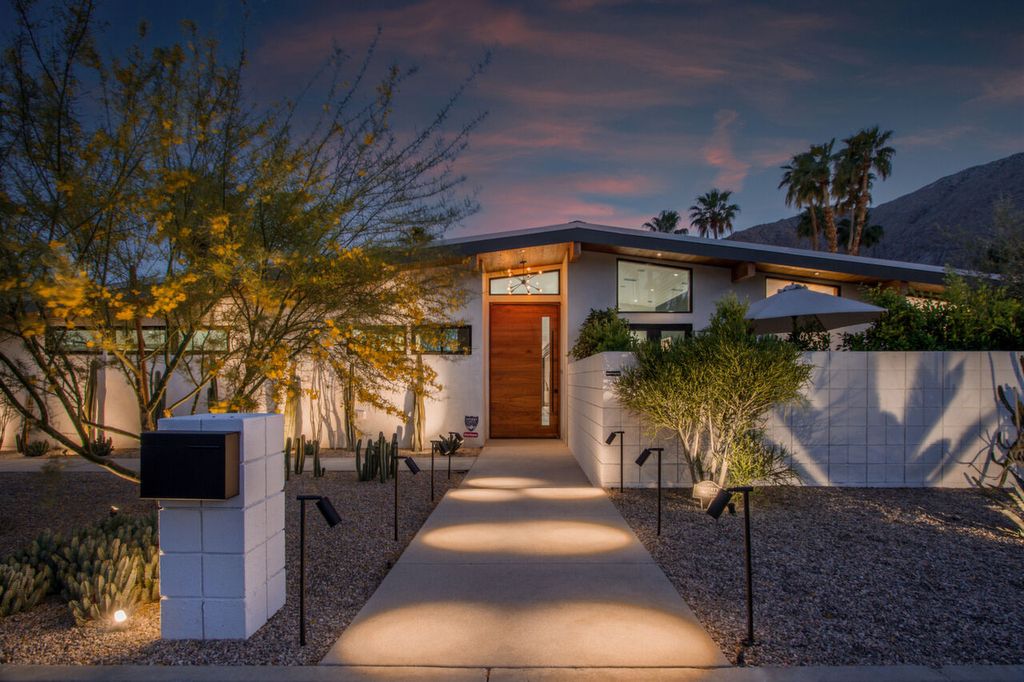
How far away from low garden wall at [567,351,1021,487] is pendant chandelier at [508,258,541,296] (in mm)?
5425

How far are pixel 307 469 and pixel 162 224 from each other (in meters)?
5.63

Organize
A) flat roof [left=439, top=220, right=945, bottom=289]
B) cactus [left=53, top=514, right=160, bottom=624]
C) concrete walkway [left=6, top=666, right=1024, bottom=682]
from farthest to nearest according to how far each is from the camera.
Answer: flat roof [left=439, top=220, right=945, bottom=289]
cactus [left=53, top=514, right=160, bottom=624]
concrete walkway [left=6, top=666, right=1024, bottom=682]

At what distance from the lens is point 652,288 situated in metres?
11.5

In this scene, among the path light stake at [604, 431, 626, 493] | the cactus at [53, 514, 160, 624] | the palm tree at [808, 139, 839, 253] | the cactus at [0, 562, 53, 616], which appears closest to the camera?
the cactus at [53, 514, 160, 624]

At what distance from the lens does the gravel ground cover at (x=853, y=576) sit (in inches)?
121

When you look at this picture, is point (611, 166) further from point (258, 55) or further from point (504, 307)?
point (258, 55)

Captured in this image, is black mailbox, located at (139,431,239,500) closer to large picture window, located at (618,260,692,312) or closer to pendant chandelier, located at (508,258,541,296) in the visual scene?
large picture window, located at (618,260,692,312)

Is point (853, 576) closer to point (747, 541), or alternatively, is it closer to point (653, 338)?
point (747, 541)

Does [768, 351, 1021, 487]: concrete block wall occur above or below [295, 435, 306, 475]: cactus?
above

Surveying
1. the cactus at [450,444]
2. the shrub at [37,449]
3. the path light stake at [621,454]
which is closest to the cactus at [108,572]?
the path light stake at [621,454]

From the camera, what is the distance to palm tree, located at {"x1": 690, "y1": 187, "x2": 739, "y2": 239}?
41.9 metres

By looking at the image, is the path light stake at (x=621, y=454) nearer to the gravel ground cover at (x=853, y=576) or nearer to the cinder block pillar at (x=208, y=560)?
the gravel ground cover at (x=853, y=576)

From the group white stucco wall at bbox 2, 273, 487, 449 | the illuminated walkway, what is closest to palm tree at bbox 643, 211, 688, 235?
white stucco wall at bbox 2, 273, 487, 449

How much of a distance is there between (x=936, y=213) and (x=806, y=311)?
74962 millimetres
